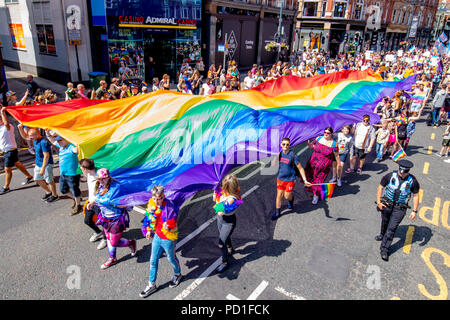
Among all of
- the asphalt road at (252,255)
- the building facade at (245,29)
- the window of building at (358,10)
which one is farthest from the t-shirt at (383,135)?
the window of building at (358,10)

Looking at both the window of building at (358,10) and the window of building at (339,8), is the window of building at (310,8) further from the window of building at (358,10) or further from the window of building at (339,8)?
the window of building at (358,10)

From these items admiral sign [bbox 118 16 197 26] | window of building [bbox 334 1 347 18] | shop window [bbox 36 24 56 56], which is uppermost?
window of building [bbox 334 1 347 18]

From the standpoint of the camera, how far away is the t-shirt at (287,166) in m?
6.38

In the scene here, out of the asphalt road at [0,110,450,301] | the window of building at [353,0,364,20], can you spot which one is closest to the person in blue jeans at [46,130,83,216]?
the asphalt road at [0,110,450,301]

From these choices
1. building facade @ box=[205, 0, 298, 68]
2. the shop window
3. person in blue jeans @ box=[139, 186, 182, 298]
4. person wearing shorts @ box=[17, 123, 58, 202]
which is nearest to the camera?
person in blue jeans @ box=[139, 186, 182, 298]

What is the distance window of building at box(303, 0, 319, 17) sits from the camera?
1662 inches

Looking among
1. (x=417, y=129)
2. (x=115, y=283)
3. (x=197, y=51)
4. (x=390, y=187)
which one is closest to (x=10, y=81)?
(x=197, y=51)

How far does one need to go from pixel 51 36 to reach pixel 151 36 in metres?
5.28

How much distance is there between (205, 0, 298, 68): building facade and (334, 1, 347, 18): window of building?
11.9m

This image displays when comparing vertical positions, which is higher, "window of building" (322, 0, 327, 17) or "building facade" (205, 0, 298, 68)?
"window of building" (322, 0, 327, 17)

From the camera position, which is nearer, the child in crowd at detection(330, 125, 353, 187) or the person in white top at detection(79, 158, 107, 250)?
the person in white top at detection(79, 158, 107, 250)

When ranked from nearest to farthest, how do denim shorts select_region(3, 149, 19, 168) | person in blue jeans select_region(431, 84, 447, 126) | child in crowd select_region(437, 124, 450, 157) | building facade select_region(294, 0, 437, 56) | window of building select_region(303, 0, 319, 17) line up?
denim shorts select_region(3, 149, 19, 168), child in crowd select_region(437, 124, 450, 157), person in blue jeans select_region(431, 84, 447, 126), building facade select_region(294, 0, 437, 56), window of building select_region(303, 0, 319, 17)

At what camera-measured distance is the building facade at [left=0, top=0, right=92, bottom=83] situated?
50.1ft

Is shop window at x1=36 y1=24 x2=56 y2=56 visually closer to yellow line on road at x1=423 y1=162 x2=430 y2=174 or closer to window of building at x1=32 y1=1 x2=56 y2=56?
window of building at x1=32 y1=1 x2=56 y2=56
